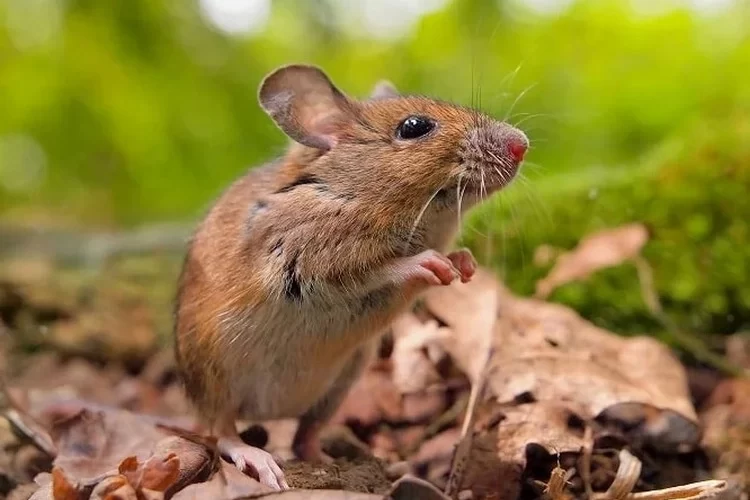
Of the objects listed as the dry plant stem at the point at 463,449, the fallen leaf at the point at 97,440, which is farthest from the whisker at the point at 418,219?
the fallen leaf at the point at 97,440

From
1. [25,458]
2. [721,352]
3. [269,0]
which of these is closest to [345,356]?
[25,458]

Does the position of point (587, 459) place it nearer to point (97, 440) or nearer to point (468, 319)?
point (468, 319)

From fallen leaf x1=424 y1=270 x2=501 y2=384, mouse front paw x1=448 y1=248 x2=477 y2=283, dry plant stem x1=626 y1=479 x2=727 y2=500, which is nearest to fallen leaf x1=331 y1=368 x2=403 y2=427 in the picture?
fallen leaf x1=424 y1=270 x2=501 y2=384

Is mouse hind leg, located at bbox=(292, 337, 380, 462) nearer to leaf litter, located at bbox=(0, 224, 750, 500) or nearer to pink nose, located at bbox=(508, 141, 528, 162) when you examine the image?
leaf litter, located at bbox=(0, 224, 750, 500)

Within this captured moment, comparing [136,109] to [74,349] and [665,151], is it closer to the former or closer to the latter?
[74,349]

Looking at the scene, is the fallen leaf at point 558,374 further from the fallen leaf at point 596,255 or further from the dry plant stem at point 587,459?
the fallen leaf at point 596,255
